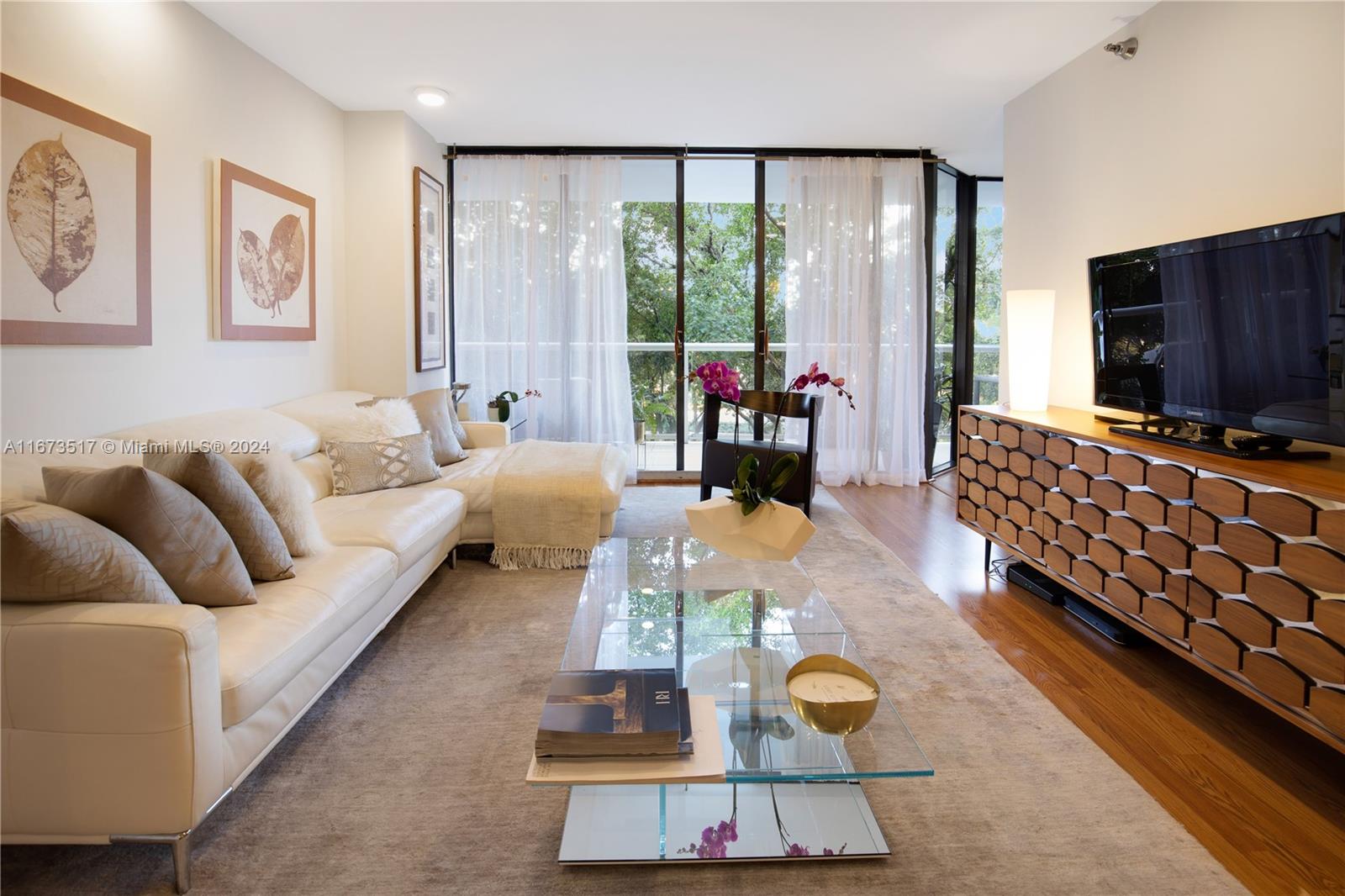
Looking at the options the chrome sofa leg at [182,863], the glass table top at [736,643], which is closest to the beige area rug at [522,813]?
the chrome sofa leg at [182,863]

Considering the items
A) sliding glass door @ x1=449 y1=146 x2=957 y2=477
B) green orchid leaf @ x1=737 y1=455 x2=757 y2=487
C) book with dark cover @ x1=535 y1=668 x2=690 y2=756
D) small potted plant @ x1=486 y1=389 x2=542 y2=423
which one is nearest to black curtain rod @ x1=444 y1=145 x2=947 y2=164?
sliding glass door @ x1=449 y1=146 x2=957 y2=477

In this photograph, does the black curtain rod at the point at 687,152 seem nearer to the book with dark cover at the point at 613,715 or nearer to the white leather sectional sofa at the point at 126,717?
the white leather sectional sofa at the point at 126,717

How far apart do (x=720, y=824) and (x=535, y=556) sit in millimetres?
2323

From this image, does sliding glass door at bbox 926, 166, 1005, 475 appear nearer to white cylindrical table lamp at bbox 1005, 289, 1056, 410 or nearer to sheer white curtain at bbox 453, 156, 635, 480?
sheer white curtain at bbox 453, 156, 635, 480

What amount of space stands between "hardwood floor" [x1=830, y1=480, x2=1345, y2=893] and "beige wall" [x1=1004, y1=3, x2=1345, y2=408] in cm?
131

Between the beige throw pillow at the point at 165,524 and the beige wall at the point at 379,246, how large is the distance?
3069 millimetres

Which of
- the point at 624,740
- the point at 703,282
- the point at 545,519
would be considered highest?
the point at 703,282

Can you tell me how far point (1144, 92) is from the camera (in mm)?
3387

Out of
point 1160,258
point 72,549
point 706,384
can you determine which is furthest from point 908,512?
point 72,549

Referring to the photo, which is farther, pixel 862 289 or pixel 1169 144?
pixel 862 289

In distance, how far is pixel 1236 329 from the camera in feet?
8.21

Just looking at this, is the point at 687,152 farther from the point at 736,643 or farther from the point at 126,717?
the point at 126,717

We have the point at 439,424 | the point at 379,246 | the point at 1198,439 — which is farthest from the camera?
the point at 379,246

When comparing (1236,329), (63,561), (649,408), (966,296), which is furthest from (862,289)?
(63,561)
